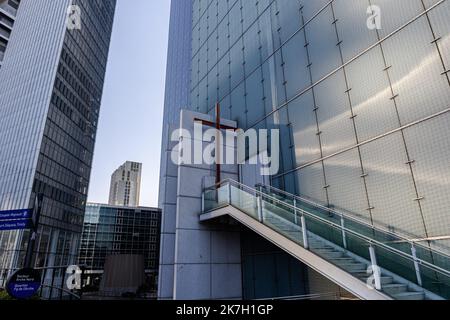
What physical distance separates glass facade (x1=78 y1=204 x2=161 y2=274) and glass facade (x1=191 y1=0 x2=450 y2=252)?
67.1 metres

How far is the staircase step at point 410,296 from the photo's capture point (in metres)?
5.41

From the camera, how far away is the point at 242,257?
13508 millimetres

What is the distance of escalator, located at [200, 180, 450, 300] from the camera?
18.6 ft

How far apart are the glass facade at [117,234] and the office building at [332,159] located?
6466 cm

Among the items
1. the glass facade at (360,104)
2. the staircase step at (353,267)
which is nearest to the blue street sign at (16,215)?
the staircase step at (353,267)

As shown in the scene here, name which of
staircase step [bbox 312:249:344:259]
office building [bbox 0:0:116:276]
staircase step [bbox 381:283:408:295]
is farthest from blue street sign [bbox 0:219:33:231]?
office building [bbox 0:0:116:276]

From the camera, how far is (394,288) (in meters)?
5.62

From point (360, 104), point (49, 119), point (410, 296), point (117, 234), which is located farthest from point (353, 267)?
point (117, 234)

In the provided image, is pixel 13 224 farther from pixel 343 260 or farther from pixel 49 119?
pixel 49 119

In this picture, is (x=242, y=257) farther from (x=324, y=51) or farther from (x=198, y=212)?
(x=324, y=51)

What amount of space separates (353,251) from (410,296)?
56.4 inches

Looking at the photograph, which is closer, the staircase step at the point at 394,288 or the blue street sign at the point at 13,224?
the staircase step at the point at 394,288

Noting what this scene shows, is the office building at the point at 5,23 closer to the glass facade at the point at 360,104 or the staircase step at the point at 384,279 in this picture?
the glass facade at the point at 360,104
